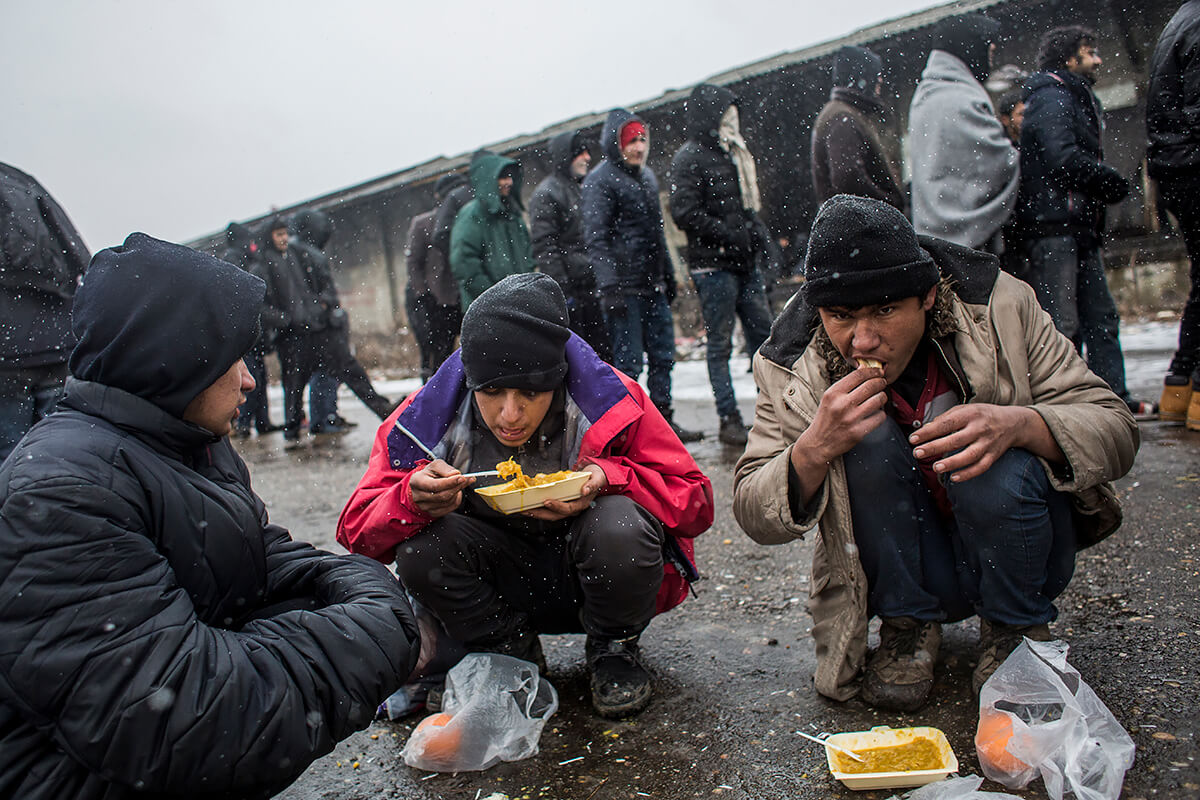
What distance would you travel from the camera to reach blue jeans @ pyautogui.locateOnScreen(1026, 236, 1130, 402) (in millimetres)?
4520

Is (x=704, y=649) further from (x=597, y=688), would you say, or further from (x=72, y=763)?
(x=72, y=763)

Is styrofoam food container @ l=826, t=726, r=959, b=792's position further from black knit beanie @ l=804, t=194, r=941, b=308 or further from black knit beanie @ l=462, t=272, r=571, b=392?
black knit beanie @ l=462, t=272, r=571, b=392

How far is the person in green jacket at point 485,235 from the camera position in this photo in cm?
664

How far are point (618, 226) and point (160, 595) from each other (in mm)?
4681

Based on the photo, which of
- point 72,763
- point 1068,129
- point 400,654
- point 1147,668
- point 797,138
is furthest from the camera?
point 797,138

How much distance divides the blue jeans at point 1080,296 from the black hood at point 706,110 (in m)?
2.07

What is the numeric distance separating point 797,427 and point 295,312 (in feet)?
23.8

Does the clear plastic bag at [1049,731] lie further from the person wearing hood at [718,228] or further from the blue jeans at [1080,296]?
the person wearing hood at [718,228]

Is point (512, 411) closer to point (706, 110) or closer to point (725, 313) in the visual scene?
point (725, 313)

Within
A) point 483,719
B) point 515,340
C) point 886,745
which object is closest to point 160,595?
point 483,719

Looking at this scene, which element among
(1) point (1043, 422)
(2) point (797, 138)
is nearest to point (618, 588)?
(1) point (1043, 422)

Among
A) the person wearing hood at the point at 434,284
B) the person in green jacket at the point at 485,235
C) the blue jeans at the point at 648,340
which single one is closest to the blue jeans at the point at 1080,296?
the blue jeans at the point at 648,340

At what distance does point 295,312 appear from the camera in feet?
27.9

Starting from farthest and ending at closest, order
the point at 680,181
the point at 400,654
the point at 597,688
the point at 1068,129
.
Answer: the point at 680,181
the point at 1068,129
the point at 597,688
the point at 400,654
